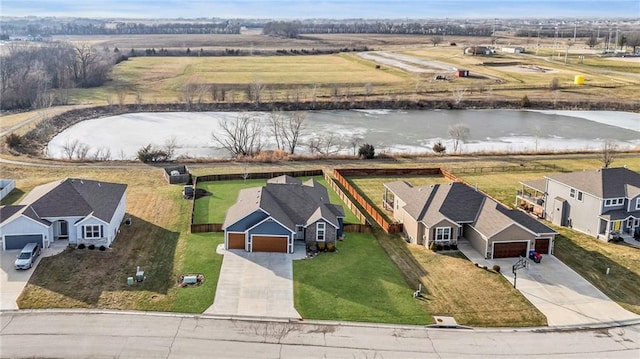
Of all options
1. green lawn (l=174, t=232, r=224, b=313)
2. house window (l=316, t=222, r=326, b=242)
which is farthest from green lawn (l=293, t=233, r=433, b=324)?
green lawn (l=174, t=232, r=224, b=313)

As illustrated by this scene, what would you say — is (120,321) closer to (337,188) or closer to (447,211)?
(447,211)

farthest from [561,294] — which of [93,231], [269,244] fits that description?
[93,231]

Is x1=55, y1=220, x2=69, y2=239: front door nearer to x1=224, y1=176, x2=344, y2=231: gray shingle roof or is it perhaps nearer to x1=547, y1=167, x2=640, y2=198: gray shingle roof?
x1=224, y1=176, x2=344, y2=231: gray shingle roof

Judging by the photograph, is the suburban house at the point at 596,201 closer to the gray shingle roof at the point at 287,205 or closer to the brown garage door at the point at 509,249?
the brown garage door at the point at 509,249

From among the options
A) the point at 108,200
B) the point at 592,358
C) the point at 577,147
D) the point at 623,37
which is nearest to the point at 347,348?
the point at 592,358

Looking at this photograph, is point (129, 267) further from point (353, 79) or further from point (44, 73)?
point (353, 79)

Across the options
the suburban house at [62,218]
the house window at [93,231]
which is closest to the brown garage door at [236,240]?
the suburban house at [62,218]
